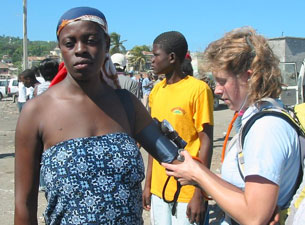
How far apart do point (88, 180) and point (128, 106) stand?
0.46 metres

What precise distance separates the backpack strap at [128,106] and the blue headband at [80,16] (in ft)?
1.18

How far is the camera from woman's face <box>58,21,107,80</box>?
5.34 feet

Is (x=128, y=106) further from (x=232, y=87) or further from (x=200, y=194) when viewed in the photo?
(x=200, y=194)

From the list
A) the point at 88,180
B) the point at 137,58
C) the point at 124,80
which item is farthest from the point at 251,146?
the point at 137,58

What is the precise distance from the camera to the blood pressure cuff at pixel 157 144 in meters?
1.92

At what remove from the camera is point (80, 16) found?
1.64 metres

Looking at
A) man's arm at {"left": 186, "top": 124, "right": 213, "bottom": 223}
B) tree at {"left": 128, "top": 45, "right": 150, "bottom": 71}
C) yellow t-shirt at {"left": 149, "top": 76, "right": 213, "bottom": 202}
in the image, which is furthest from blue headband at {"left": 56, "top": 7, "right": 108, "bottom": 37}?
tree at {"left": 128, "top": 45, "right": 150, "bottom": 71}

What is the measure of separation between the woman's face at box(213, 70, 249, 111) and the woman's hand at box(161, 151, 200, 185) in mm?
336

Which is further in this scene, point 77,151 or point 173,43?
point 173,43

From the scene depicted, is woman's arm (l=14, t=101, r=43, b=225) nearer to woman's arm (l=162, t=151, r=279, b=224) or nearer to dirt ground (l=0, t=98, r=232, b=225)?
woman's arm (l=162, t=151, r=279, b=224)

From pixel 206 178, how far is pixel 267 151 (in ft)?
1.09

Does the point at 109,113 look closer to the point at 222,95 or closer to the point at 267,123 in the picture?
the point at 222,95

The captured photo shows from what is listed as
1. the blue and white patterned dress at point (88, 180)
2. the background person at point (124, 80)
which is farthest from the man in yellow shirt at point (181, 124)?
the background person at point (124, 80)

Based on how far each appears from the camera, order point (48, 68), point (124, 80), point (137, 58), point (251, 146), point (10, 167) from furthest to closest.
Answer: point (137, 58)
point (10, 167)
point (48, 68)
point (124, 80)
point (251, 146)
